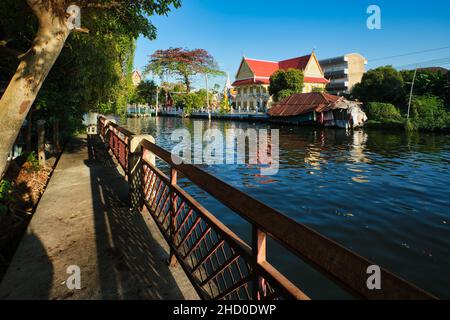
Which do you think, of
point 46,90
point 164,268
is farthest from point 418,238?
point 46,90

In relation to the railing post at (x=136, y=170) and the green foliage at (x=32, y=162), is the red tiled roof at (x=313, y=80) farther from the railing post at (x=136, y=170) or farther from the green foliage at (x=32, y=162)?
the railing post at (x=136, y=170)

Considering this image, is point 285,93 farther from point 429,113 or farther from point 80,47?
point 80,47

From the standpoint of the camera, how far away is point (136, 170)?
197 inches

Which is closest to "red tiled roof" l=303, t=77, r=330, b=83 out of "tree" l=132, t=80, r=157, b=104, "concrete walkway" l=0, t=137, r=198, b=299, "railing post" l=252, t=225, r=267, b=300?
"tree" l=132, t=80, r=157, b=104

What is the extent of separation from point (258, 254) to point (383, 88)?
42956mm

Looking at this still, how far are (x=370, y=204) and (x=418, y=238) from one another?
6.57 ft

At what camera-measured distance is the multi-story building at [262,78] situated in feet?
174

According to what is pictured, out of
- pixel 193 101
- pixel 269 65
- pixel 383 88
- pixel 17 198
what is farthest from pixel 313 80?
pixel 17 198

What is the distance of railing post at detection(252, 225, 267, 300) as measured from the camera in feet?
5.71

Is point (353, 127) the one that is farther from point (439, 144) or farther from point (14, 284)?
point (14, 284)

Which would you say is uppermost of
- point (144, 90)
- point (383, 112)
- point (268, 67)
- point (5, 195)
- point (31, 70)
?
point (268, 67)

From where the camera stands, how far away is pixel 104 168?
26.8 ft

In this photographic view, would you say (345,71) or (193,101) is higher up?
(345,71)

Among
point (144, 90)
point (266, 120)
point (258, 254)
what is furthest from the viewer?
point (144, 90)
